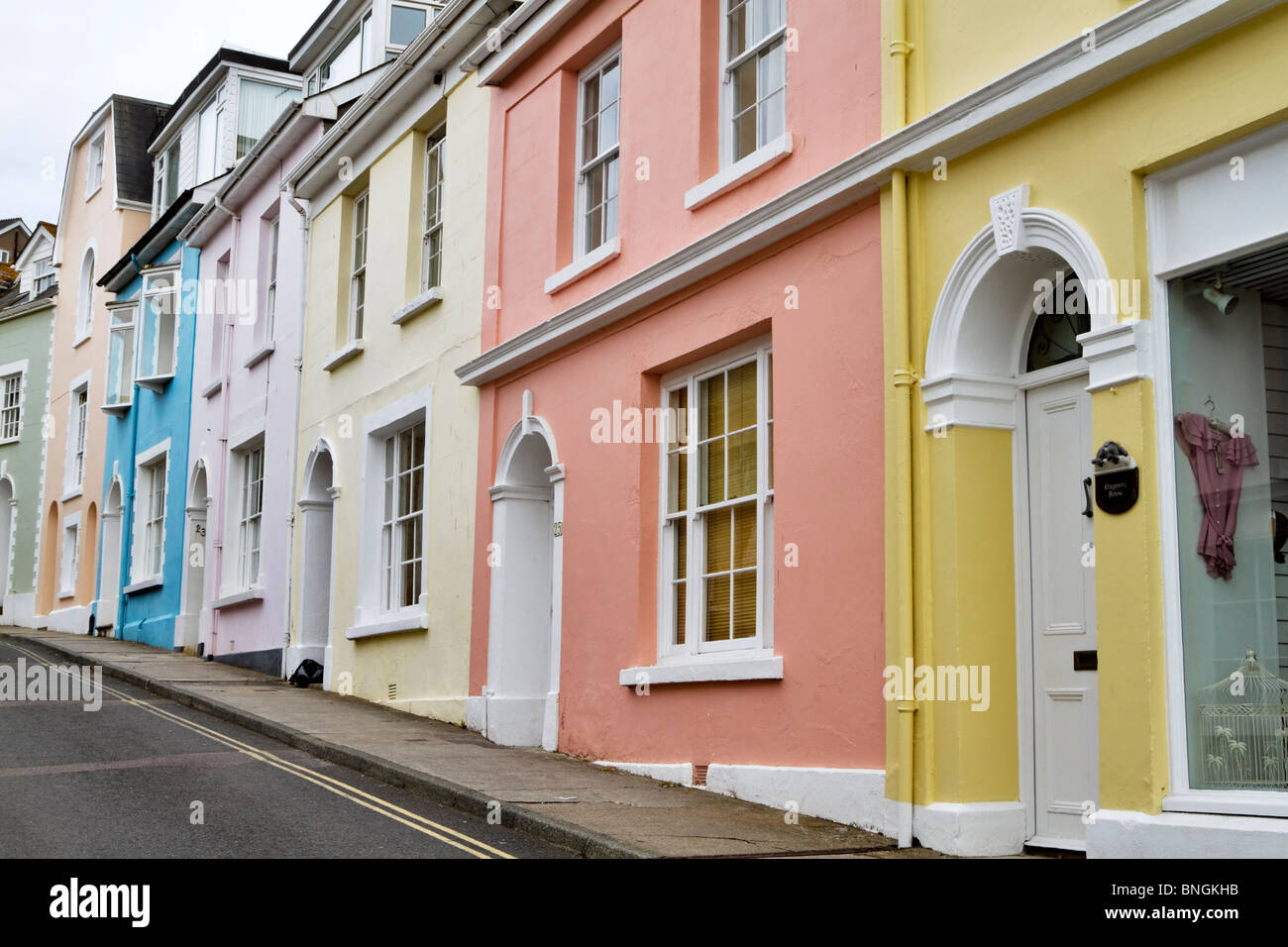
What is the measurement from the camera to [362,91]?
59.7 ft

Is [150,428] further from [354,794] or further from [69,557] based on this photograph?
[354,794]

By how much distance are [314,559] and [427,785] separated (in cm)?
836

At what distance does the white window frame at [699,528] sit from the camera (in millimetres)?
9859

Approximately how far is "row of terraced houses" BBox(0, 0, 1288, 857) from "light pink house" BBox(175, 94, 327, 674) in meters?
0.19

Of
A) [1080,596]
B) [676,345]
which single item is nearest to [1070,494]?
[1080,596]

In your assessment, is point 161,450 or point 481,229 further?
point 161,450

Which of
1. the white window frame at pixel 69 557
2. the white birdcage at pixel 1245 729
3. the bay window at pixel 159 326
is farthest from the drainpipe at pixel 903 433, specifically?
the white window frame at pixel 69 557

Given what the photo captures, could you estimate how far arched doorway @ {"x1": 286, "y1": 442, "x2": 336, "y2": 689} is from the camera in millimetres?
17625

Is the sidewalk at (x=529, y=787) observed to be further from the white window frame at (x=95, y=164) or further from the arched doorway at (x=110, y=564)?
the white window frame at (x=95, y=164)

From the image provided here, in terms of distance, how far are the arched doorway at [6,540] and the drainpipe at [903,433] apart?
29282mm

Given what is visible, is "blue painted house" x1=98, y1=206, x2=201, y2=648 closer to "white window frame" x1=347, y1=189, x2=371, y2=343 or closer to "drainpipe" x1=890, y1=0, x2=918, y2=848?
"white window frame" x1=347, y1=189, x2=371, y2=343

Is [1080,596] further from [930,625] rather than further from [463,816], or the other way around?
[463,816]

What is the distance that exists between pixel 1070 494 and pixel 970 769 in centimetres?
161
